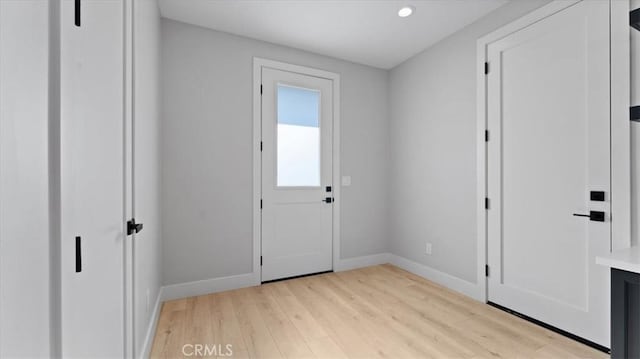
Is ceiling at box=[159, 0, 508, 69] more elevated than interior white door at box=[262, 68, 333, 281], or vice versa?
ceiling at box=[159, 0, 508, 69]

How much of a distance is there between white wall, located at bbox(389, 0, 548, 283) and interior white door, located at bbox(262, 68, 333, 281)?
3.28 feet

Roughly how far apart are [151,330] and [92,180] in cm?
151

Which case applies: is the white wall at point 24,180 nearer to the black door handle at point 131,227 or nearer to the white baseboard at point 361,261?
the black door handle at point 131,227

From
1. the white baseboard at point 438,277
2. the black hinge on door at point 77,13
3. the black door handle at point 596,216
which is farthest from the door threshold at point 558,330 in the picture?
the black hinge on door at point 77,13

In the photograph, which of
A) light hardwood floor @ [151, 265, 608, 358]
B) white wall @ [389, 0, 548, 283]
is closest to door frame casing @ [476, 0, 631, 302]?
white wall @ [389, 0, 548, 283]

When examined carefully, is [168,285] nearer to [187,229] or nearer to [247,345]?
[187,229]

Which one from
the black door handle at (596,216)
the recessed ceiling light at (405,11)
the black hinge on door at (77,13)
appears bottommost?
the black door handle at (596,216)

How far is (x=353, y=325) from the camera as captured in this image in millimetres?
2176

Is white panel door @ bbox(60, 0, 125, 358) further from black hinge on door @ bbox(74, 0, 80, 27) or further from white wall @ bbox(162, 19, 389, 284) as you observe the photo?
white wall @ bbox(162, 19, 389, 284)

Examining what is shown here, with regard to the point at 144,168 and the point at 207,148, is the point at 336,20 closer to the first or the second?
the point at 207,148

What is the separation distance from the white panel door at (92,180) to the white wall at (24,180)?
0.09 metres

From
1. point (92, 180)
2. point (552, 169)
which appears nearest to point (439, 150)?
point (552, 169)

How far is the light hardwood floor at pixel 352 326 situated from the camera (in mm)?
1843

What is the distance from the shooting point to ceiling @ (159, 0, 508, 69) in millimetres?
2447
